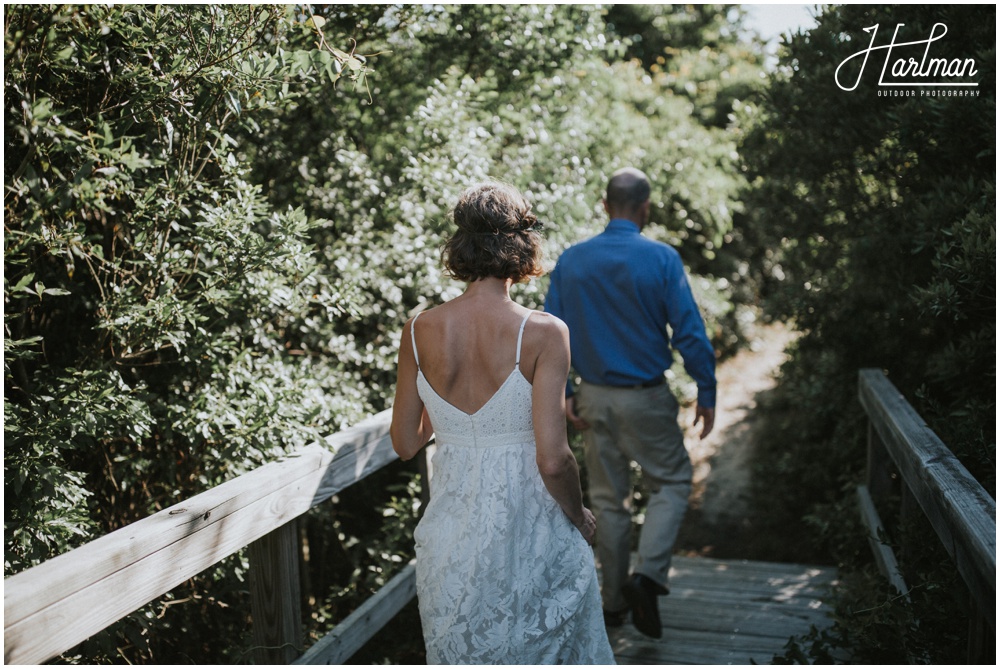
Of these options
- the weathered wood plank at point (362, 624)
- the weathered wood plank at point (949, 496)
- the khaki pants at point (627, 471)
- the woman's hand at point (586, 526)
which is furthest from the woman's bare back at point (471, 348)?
the khaki pants at point (627, 471)

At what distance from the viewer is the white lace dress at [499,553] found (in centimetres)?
248

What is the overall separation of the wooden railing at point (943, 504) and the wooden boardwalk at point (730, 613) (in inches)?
19.4

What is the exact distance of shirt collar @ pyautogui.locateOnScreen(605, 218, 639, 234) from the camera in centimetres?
383

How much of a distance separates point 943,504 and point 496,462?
135cm

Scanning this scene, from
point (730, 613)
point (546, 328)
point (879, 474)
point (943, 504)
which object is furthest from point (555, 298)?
point (879, 474)

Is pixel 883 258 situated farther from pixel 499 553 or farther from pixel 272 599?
pixel 272 599

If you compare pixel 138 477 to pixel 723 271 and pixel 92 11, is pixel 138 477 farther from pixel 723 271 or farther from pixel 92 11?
pixel 723 271

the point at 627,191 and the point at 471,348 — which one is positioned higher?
the point at 627,191

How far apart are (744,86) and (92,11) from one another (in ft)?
31.4

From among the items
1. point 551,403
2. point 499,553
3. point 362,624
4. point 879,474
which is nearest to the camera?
point 551,403

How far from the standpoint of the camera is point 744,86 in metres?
10.6

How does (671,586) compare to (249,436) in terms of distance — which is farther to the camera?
(671,586)

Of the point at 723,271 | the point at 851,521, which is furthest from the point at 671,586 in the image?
the point at 723,271

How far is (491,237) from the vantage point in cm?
241
